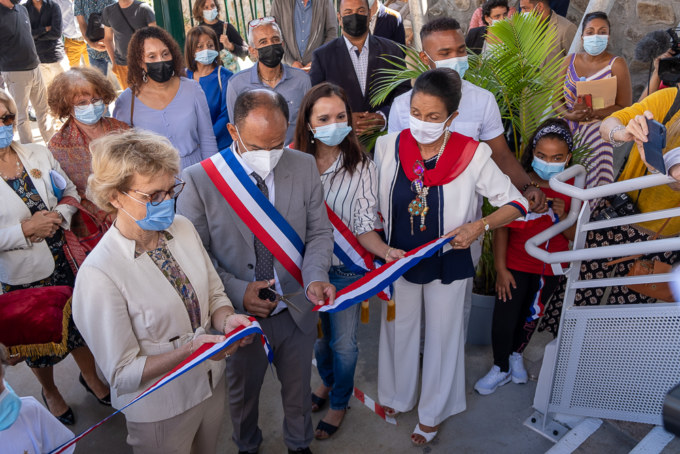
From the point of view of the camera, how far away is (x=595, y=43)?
4551 mm

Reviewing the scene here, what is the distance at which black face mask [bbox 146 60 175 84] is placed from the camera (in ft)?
12.7

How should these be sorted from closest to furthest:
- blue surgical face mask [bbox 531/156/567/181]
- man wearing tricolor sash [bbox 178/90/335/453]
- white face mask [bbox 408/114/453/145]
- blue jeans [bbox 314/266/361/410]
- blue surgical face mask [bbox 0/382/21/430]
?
1. blue surgical face mask [bbox 0/382/21/430]
2. man wearing tricolor sash [bbox 178/90/335/453]
3. white face mask [bbox 408/114/453/145]
4. blue jeans [bbox 314/266/361/410]
5. blue surgical face mask [bbox 531/156/567/181]

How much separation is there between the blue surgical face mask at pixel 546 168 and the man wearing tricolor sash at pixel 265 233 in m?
1.43

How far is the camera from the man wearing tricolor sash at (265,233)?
8.28ft

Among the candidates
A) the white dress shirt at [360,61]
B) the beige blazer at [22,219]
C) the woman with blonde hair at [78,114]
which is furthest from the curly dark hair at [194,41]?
the beige blazer at [22,219]

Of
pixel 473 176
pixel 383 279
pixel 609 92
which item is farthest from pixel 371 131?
pixel 609 92

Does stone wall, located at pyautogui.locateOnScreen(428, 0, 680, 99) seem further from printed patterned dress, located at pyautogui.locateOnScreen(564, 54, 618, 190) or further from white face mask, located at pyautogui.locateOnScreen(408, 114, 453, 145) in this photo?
white face mask, located at pyautogui.locateOnScreen(408, 114, 453, 145)

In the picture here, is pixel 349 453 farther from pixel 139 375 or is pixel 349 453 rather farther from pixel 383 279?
pixel 139 375

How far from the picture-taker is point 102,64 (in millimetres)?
8562

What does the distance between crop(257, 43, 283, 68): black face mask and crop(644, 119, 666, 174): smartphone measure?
279cm

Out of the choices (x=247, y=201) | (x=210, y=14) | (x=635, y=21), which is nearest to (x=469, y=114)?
(x=247, y=201)

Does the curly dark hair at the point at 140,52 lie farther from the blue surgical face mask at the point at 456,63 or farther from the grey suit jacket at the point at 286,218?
the blue surgical face mask at the point at 456,63

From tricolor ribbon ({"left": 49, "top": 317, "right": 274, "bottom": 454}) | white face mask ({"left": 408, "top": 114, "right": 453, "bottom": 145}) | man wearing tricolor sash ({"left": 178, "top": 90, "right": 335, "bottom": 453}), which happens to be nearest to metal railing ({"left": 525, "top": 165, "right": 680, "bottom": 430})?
white face mask ({"left": 408, "top": 114, "right": 453, "bottom": 145})

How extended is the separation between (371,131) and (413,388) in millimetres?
1936
